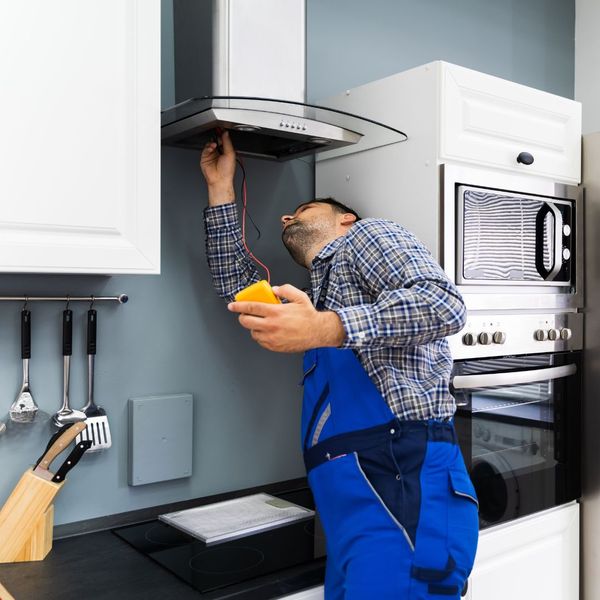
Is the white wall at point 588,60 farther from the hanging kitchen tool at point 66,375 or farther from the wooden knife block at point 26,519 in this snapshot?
the wooden knife block at point 26,519

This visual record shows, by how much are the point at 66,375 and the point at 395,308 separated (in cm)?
85

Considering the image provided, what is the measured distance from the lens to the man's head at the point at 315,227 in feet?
5.81

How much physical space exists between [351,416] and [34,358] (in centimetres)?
77

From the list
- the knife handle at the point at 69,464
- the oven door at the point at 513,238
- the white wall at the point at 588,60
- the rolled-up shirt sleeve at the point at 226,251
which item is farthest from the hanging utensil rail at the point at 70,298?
the white wall at the point at 588,60

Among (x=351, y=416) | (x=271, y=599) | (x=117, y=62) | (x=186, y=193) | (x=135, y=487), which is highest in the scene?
(x=117, y=62)

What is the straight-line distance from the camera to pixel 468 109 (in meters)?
1.79

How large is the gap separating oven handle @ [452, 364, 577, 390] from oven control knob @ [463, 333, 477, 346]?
0.28 feet

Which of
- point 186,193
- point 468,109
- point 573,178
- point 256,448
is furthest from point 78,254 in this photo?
point 573,178

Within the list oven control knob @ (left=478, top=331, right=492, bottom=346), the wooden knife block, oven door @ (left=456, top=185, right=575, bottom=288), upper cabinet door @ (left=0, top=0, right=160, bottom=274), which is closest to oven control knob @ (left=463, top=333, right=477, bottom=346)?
oven control knob @ (left=478, top=331, right=492, bottom=346)

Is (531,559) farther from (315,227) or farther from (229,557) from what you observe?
(315,227)

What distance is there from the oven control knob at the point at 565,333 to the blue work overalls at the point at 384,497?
2.44 feet

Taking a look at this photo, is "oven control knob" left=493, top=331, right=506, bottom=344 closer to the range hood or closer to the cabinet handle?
the cabinet handle

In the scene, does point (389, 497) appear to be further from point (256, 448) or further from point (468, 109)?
point (468, 109)

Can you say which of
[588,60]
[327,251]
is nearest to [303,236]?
[327,251]
